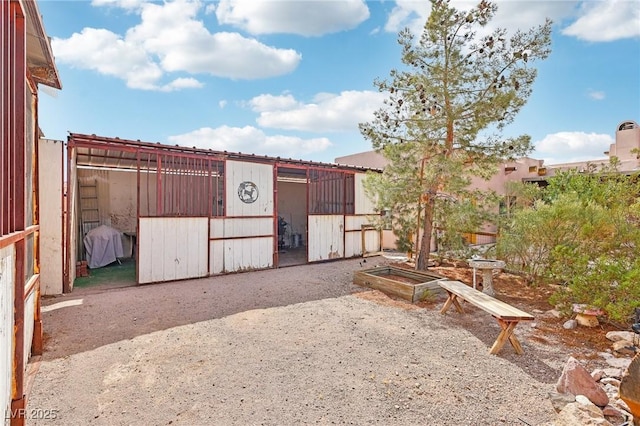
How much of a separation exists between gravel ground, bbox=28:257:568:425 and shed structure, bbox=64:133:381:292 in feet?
5.24

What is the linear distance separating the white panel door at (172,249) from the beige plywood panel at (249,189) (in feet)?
2.58

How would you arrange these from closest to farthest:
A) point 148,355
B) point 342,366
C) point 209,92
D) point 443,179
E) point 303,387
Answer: point 303,387 < point 342,366 < point 148,355 < point 443,179 < point 209,92

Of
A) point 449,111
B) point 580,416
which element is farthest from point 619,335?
point 449,111

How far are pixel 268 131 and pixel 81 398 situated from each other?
10.5m

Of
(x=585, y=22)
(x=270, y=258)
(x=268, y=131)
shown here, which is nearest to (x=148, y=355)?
(x=270, y=258)

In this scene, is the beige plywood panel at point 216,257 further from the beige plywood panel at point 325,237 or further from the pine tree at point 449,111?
the pine tree at point 449,111

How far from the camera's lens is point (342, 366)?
296cm

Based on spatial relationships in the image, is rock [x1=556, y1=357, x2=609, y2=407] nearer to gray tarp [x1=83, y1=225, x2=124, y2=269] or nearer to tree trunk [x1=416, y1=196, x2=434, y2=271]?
tree trunk [x1=416, y1=196, x2=434, y2=271]

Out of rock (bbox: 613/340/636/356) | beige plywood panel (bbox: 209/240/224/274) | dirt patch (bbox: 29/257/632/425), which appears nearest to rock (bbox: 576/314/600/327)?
dirt patch (bbox: 29/257/632/425)

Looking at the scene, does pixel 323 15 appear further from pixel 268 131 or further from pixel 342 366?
pixel 268 131

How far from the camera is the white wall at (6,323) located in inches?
67.0

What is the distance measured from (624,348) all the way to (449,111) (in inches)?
175

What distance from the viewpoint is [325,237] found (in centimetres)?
876

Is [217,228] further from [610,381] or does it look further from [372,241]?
[610,381]
